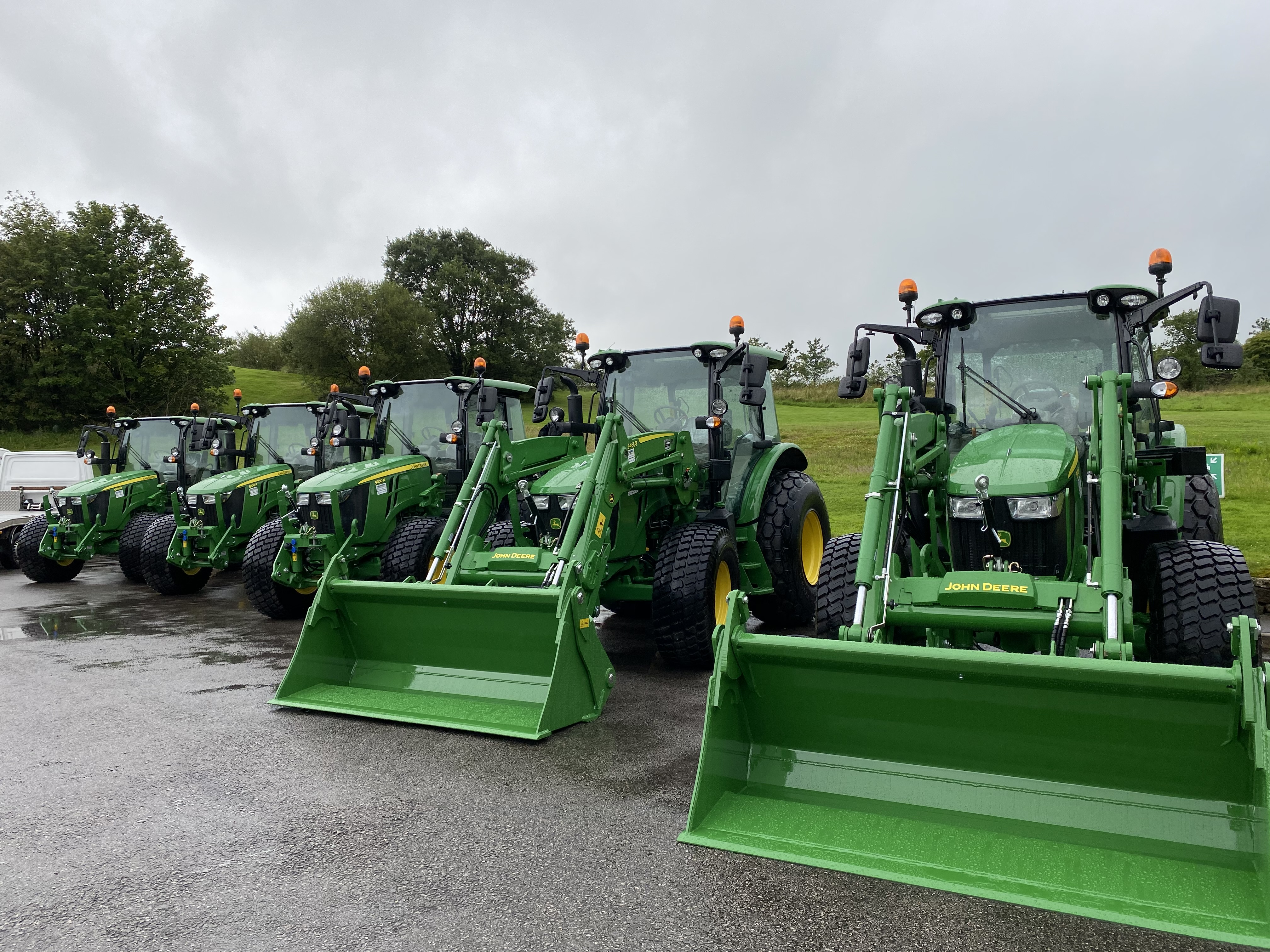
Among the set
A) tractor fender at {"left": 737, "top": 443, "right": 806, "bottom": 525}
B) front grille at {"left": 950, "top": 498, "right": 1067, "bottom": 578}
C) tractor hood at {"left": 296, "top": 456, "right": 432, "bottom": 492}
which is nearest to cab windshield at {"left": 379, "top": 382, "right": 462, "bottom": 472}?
tractor hood at {"left": 296, "top": 456, "right": 432, "bottom": 492}

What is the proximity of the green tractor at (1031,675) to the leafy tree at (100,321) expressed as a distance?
1217 inches

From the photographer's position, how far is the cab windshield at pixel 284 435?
11062mm

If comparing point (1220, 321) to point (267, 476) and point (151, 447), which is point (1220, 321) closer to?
point (267, 476)

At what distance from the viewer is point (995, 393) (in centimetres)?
523

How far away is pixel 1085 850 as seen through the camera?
2.93 m

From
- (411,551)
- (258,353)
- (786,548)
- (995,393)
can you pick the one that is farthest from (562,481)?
(258,353)

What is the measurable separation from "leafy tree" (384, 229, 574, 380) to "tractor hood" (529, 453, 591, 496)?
33512mm

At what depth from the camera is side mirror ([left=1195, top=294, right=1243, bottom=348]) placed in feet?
13.5

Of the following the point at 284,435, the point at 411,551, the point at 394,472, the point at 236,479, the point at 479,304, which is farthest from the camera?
the point at 479,304

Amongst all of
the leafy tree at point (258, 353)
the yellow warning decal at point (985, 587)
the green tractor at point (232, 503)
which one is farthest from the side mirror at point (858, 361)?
the leafy tree at point (258, 353)

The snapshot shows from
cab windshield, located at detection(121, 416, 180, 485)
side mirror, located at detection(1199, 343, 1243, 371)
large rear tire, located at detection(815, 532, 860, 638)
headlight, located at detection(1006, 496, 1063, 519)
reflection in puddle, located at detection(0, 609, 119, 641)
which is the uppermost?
side mirror, located at detection(1199, 343, 1243, 371)

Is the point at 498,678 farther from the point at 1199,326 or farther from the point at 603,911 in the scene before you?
the point at 1199,326

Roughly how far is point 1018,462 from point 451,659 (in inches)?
129

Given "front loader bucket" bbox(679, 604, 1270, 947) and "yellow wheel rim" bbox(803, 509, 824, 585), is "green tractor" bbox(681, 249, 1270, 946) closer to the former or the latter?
"front loader bucket" bbox(679, 604, 1270, 947)
